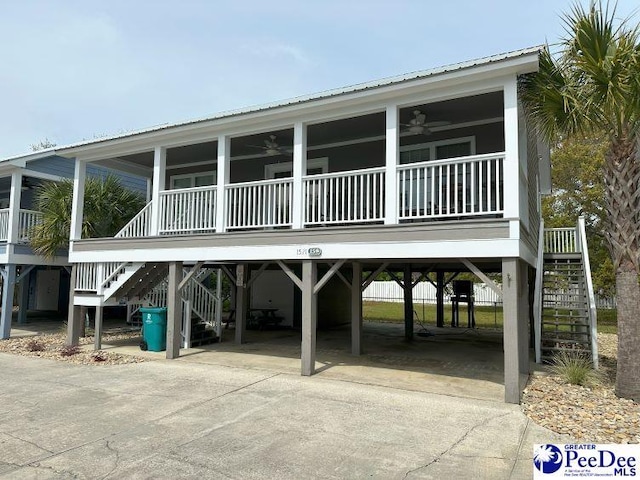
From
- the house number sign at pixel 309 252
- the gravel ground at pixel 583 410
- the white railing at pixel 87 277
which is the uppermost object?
the house number sign at pixel 309 252

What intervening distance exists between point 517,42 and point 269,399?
6.46 m

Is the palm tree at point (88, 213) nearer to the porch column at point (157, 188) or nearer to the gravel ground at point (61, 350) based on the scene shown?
the gravel ground at point (61, 350)

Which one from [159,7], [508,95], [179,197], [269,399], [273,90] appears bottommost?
[269,399]

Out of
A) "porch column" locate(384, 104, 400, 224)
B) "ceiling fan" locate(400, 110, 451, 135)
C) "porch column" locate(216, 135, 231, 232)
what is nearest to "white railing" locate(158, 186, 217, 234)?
"porch column" locate(216, 135, 231, 232)

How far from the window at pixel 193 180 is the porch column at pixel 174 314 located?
15.6 ft

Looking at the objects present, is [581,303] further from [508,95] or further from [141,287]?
[141,287]

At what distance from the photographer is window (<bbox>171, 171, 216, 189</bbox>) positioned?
13.9m

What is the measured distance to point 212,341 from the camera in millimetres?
→ 11812

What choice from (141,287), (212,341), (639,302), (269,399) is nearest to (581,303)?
(639,302)

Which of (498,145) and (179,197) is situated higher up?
(498,145)

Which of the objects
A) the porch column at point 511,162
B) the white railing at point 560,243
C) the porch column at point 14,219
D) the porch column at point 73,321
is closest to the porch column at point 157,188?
the porch column at point 73,321

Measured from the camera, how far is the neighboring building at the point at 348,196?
6.79 metres

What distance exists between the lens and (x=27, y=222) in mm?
13922

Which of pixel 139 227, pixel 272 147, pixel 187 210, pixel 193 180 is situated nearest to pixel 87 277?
pixel 139 227
